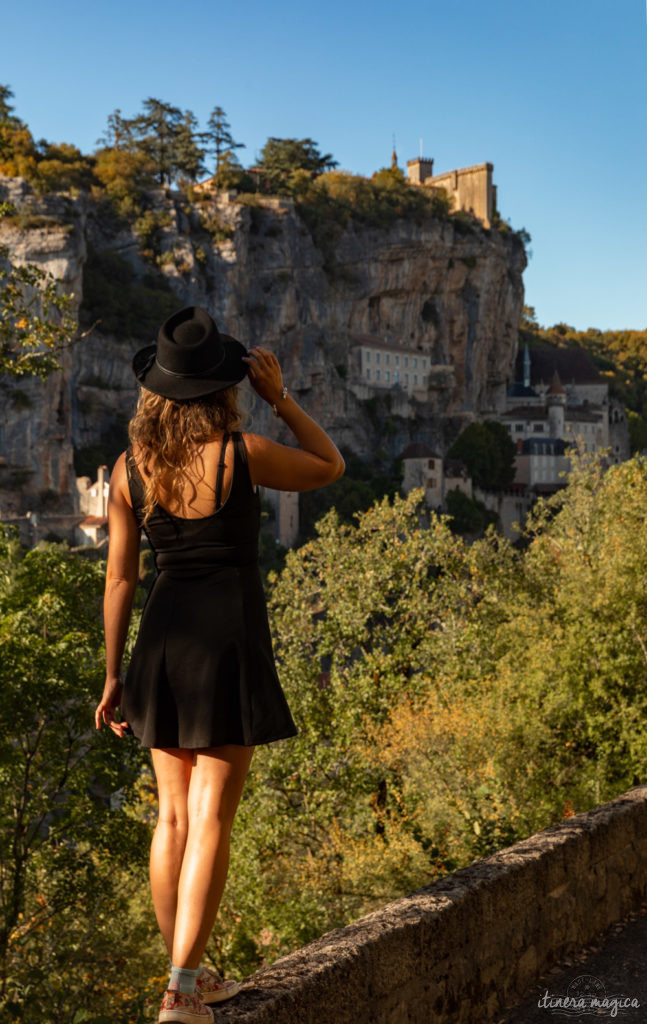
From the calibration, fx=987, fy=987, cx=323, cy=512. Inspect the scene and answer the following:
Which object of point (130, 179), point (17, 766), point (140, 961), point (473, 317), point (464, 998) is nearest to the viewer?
point (464, 998)

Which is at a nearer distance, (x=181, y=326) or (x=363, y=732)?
(x=181, y=326)

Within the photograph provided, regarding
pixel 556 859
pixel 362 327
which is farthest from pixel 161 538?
pixel 362 327

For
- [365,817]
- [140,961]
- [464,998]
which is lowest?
[140,961]

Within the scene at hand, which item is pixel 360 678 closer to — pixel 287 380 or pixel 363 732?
pixel 363 732

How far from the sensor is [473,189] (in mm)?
90750

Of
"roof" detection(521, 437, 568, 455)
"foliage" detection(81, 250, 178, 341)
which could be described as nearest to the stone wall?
"foliage" detection(81, 250, 178, 341)

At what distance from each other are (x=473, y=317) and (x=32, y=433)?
150ft

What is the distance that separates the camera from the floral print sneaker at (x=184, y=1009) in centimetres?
238

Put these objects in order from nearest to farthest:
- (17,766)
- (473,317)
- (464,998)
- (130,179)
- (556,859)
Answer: (464,998) → (556,859) → (17,766) → (130,179) → (473,317)

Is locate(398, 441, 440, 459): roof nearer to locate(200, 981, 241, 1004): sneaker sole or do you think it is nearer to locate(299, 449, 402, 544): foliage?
locate(299, 449, 402, 544): foliage

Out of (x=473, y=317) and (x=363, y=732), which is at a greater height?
(x=473, y=317)

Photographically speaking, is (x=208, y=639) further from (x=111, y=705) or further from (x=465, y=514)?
(x=465, y=514)

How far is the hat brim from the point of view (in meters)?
2.64

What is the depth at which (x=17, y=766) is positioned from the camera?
10.9m
